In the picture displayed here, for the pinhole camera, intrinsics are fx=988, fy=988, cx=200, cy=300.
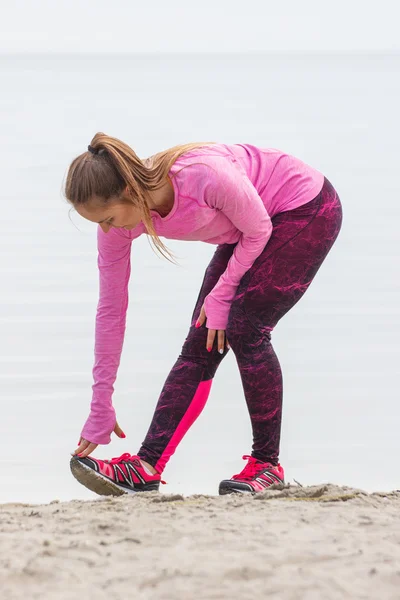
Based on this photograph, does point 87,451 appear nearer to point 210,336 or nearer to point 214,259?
point 210,336

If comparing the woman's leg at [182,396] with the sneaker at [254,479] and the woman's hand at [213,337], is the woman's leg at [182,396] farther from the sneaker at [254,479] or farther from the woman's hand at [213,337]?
the sneaker at [254,479]

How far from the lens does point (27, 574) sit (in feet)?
5.17

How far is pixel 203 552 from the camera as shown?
166 centimetres

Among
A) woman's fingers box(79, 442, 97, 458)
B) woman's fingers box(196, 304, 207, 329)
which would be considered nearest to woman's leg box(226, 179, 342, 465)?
woman's fingers box(196, 304, 207, 329)

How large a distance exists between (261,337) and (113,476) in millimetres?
534

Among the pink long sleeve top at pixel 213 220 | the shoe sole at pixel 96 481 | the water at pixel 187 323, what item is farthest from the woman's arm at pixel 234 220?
the water at pixel 187 323

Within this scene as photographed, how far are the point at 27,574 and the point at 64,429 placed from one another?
67.2 inches

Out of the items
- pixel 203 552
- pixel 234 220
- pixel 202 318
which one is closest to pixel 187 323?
pixel 202 318

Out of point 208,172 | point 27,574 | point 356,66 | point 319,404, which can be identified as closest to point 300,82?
point 356,66

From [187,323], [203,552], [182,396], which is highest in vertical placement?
[187,323]

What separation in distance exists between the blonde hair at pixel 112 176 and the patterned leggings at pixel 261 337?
34 cm

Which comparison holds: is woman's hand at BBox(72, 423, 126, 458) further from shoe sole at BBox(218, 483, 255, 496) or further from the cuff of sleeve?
shoe sole at BBox(218, 483, 255, 496)

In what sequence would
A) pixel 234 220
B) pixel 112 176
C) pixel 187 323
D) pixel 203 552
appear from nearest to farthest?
1. pixel 203 552
2. pixel 112 176
3. pixel 234 220
4. pixel 187 323

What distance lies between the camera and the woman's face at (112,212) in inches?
92.4
